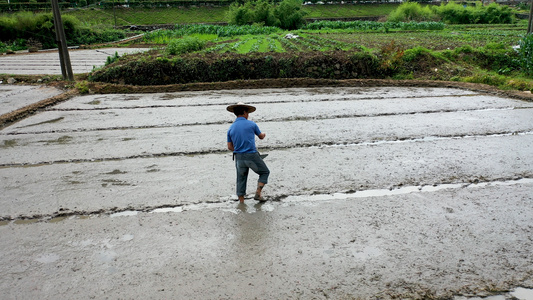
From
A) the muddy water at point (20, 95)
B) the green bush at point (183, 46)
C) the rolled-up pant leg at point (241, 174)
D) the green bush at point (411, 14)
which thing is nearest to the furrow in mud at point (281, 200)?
the rolled-up pant leg at point (241, 174)

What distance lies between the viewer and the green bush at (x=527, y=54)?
15148 millimetres

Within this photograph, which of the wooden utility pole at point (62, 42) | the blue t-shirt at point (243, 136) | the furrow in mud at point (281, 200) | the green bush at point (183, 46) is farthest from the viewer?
the green bush at point (183, 46)

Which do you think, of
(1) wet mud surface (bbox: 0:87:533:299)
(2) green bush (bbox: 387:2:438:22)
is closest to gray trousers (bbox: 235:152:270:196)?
(1) wet mud surface (bbox: 0:87:533:299)

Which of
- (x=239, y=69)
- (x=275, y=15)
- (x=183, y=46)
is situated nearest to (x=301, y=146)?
(x=239, y=69)

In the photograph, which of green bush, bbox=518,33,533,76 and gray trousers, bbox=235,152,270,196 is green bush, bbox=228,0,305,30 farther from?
gray trousers, bbox=235,152,270,196

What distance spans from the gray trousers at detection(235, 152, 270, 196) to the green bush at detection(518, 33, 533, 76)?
1500 cm

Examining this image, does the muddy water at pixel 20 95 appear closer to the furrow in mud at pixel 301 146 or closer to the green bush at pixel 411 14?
the furrow in mud at pixel 301 146

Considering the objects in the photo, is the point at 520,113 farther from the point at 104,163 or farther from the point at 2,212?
the point at 2,212

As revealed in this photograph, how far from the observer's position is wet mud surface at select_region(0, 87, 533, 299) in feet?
12.4

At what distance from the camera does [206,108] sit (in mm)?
11422

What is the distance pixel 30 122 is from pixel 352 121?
8.69 m

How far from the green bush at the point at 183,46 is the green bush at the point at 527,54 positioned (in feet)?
50.3

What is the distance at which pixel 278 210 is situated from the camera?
5.15m

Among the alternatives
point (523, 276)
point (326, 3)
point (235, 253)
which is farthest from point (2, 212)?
point (326, 3)
